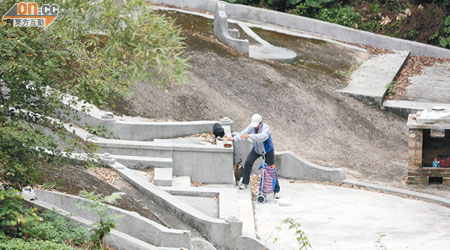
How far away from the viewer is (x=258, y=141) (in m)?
14.5

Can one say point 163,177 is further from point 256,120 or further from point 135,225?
point 135,225

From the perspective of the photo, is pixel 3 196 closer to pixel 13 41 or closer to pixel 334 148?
pixel 13 41

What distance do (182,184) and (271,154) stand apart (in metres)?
1.82

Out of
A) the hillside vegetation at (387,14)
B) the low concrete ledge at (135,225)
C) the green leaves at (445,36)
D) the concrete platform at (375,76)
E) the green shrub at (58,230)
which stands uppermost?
the hillside vegetation at (387,14)

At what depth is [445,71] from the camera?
82.3 ft

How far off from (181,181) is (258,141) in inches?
71.8

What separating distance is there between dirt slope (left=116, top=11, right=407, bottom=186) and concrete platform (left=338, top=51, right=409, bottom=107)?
0.31 metres

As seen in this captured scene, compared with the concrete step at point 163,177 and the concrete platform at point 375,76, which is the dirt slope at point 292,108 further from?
the concrete step at point 163,177

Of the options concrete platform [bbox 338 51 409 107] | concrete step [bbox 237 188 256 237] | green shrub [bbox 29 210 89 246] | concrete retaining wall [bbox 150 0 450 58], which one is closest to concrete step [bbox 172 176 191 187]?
concrete step [bbox 237 188 256 237]

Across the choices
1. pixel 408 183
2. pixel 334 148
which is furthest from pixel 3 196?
pixel 334 148

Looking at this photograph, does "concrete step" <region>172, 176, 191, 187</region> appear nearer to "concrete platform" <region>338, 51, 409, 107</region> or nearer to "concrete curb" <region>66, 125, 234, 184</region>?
"concrete curb" <region>66, 125, 234, 184</region>

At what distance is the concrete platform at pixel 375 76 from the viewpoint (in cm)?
2189

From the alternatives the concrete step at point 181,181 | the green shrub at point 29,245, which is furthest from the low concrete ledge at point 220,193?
the green shrub at point 29,245

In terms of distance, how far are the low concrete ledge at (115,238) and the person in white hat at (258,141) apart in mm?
4116
